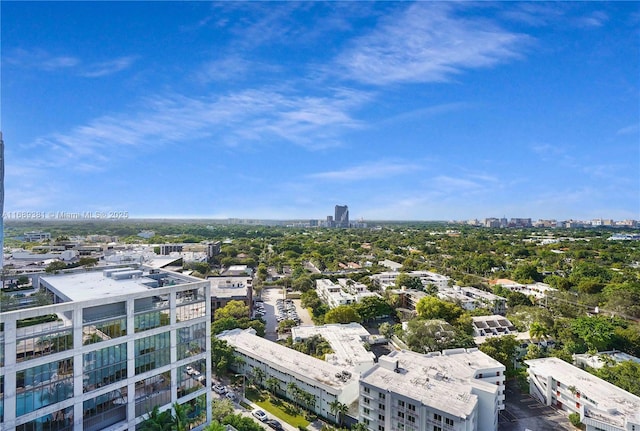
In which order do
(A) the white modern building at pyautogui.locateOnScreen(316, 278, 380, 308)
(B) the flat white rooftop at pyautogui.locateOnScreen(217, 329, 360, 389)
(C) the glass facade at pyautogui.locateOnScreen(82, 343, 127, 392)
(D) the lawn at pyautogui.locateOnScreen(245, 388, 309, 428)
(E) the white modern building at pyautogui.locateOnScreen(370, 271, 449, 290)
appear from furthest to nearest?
(E) the white modern building at pyautogui.locateOnScreen(370, 271, 449, 290)
(A) the white modern building at pyautogui.locateOnScreen(316, 278, 380, 308)
(B) the flat white rooftop at pyautogui.locateOnScreen(217, 329, 360, 389)
(D) the lawn at pyautogui.locateOnScreen(245, 388, 309, 428)
(C) the glass facade at pyautogui.locateOnScreen(82, 343, 127, 392)

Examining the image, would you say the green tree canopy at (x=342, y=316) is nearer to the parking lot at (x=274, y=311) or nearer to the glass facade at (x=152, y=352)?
the parking lot at (x=274, y=311)

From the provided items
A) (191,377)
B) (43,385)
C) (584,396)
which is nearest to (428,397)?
(584,396)

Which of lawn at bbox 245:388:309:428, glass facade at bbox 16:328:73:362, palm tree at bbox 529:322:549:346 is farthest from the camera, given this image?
palm tree at bbox 529:322:549:346

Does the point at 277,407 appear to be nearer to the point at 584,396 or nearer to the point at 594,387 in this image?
the point at 584,396

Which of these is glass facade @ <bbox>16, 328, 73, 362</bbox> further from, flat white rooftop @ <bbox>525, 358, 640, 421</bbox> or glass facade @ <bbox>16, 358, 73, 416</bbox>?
flat white rooftop @ <bbox>525, 358, 640, 421</bbox>

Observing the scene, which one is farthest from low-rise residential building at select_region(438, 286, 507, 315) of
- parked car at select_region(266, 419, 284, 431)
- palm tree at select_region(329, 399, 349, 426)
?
parked car at select_region(266, 419, 284, 431)

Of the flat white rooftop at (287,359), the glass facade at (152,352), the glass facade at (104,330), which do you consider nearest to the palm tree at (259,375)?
the flat white rooftop at (287,359)

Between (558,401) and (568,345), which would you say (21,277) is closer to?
(558,401)
